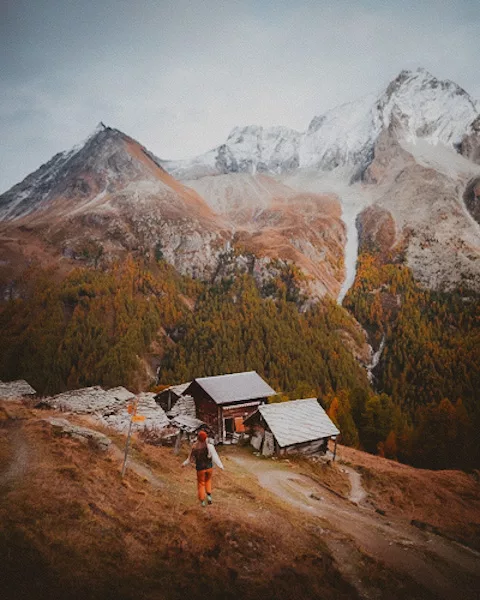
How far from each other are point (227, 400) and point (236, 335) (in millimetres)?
62532

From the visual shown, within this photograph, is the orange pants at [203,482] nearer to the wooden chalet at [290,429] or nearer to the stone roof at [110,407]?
the stone roof at [110,407]

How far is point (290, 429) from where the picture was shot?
101ft

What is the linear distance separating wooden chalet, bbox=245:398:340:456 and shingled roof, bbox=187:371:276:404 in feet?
9.84

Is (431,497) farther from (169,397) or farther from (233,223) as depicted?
(233,223)

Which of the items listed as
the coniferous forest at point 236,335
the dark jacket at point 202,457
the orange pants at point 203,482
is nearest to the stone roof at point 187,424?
the orange pants at point 203,482

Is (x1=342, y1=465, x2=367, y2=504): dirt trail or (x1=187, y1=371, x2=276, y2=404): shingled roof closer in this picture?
(x1=342, y1=465, x2=367, y2=504): dirt trail

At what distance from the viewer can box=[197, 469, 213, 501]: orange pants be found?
504 inches

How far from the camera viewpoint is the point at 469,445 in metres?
42.4

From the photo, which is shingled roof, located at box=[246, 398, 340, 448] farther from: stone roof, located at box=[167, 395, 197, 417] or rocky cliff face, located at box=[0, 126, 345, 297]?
A: rocky cliff face, located at box=[0, 126, 345, 297]

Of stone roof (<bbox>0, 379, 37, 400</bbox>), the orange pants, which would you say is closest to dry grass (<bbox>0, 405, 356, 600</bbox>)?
the orange pants

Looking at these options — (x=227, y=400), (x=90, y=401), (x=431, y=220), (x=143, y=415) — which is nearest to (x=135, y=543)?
(x=143, y=415)

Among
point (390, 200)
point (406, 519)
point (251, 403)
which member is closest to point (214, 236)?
point (390, 200)

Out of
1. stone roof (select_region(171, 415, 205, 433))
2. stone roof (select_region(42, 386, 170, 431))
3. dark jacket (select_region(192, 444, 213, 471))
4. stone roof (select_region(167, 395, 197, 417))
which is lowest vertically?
stone roof (select_region(167, 395, 197, 417))

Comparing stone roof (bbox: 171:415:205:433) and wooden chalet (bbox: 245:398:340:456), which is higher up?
stone roof (bbox: 171:415:205:433)
